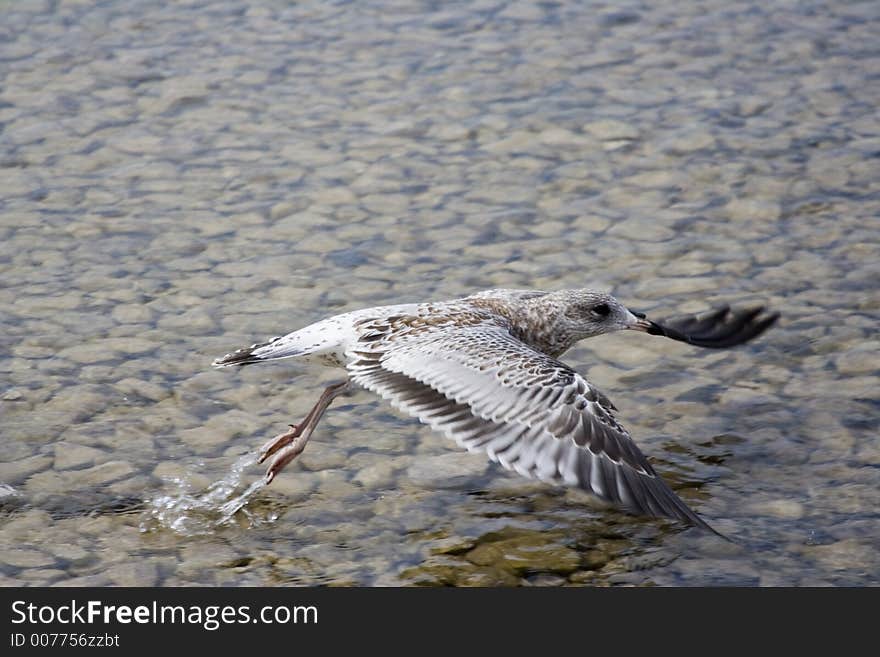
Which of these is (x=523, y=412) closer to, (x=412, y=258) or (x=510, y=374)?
(x=510, y=374)

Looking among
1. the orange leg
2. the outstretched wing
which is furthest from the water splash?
the outstretched wing

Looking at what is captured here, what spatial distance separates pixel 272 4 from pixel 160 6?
1.11 m

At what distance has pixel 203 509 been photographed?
7441 millimetres

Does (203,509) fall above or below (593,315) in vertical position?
→ below

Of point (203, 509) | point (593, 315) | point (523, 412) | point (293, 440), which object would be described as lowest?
point (203, 509)

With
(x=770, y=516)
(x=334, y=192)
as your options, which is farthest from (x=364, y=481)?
(x=334, y=192)

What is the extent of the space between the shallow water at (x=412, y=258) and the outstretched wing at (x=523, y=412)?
1.83ft

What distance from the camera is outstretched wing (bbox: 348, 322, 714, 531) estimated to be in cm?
659

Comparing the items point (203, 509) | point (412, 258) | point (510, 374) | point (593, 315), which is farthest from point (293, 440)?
point (412, 258)

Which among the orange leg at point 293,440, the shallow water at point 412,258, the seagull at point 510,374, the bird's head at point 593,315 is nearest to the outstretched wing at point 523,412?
the seagull at point 510,374

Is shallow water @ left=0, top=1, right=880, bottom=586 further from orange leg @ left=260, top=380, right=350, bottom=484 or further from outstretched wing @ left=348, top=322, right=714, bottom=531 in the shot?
outstretched wing @ left=348, top=322, right=714, bottom=531

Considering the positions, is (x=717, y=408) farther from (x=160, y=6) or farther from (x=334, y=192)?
(x=160, y=6)

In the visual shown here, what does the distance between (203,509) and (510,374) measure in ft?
5.87

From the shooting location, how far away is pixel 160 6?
14.2 m
